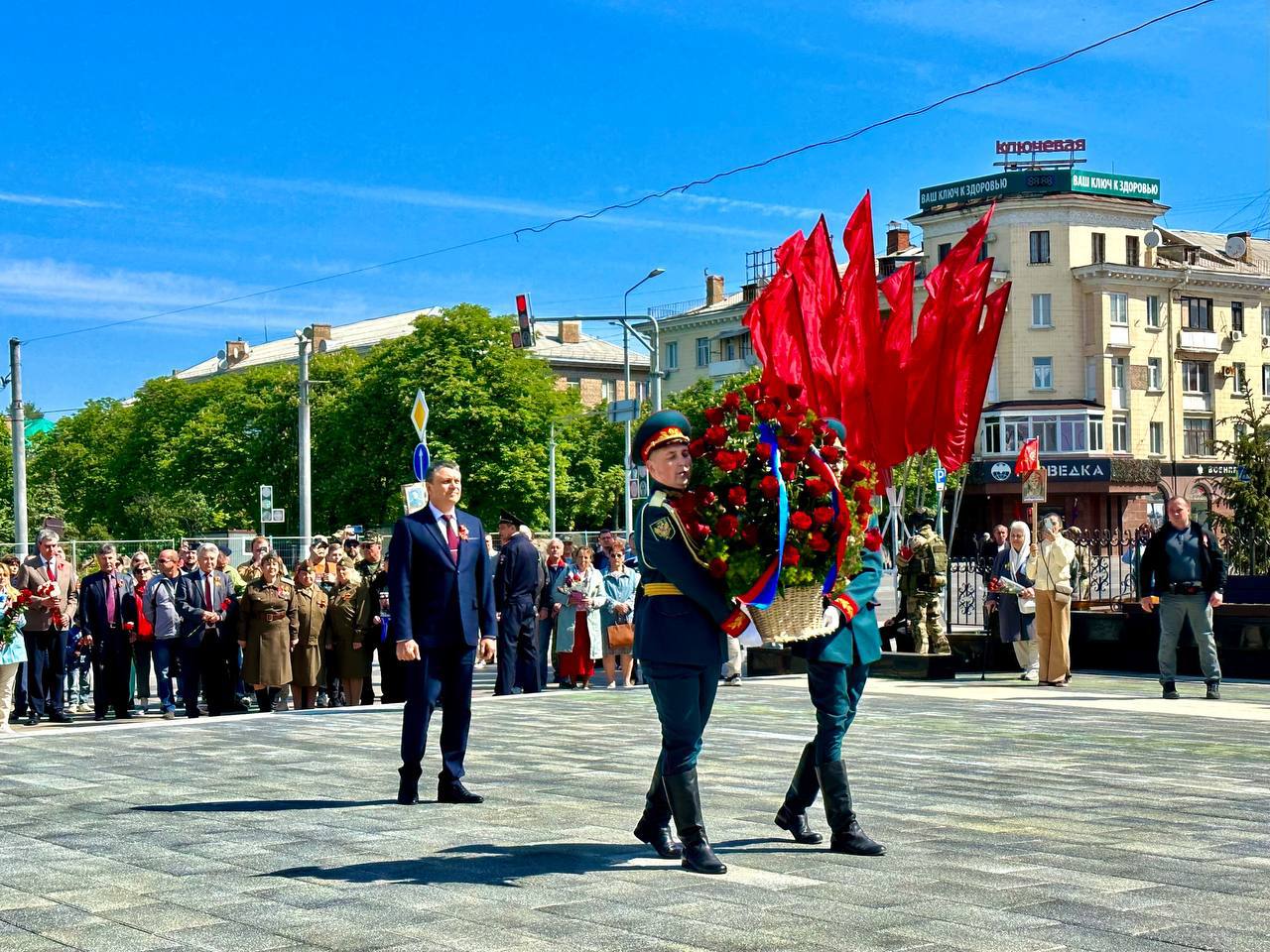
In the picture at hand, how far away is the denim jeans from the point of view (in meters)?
17.1

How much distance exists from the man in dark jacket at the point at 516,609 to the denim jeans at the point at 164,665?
3464mm

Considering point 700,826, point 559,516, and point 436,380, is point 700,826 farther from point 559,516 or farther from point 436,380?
point 559,516

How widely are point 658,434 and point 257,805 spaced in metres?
3.47

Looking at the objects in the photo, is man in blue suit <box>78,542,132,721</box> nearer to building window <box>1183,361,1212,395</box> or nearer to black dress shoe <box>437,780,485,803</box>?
black dress shoe <box>437,780,485,803</box>

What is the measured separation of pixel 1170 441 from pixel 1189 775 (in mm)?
71647

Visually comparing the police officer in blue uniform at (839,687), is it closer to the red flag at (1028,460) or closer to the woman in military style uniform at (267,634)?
the woman in military style uniform at (267,634)

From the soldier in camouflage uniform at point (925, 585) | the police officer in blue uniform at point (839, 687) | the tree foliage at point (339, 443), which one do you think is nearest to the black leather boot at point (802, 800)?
the police officer in blue uniform at point (839, 687)

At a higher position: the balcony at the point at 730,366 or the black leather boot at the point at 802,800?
the balcony at the point at 730,366

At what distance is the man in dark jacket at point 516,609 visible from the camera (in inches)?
717

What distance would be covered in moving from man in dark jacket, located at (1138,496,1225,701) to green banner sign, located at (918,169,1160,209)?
2391 inches

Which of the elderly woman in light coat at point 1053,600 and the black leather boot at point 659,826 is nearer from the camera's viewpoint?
the black leather boot at point 659,826

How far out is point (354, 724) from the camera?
1385 centimetres

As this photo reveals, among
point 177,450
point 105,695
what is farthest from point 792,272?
point 177,450

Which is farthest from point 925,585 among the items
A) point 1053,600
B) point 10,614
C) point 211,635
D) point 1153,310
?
point 1153,310
